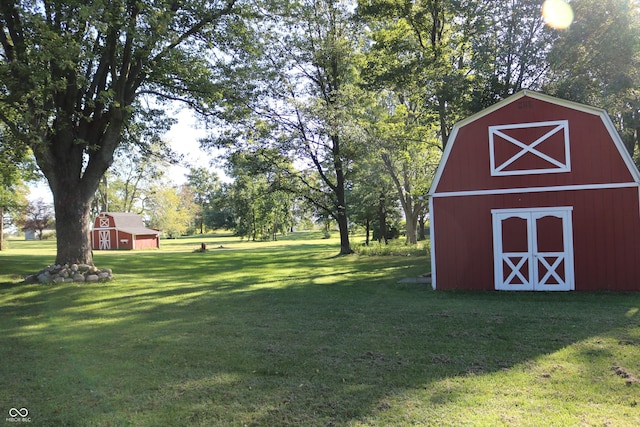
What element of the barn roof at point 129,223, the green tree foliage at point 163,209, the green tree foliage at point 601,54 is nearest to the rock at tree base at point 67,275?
the green tree foliage at point 601,54

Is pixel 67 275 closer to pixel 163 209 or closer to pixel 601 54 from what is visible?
pixel 601 54

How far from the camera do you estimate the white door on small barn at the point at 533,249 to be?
11812 millimetres

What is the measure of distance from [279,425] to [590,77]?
56.2 feet

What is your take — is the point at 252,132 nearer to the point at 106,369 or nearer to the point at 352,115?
the point at 352,115

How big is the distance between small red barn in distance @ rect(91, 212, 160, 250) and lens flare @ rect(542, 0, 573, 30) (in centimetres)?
4039

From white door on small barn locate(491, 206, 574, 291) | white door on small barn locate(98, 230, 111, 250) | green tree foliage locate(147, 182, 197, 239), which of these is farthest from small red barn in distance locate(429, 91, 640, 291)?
green tree foliage locate(147, 182, 197, 239)

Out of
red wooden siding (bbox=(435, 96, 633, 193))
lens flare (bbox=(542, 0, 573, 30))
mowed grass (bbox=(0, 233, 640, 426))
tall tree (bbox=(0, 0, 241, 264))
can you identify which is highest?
lens flare (bbox=(542, 0, 573, 30))

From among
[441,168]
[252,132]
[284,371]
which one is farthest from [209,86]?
[284,371]

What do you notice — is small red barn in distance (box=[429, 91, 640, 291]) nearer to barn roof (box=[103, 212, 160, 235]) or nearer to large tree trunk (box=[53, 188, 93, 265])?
large tree trunk (box=[53, 188, 93, 265])

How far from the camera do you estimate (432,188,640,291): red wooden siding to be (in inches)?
450

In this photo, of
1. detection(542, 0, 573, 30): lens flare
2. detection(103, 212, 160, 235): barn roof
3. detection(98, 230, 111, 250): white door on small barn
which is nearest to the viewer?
detection(542, 0, 573, 30): lens flare

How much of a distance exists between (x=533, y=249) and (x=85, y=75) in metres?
15.2

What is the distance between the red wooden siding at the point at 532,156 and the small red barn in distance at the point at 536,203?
26 mm

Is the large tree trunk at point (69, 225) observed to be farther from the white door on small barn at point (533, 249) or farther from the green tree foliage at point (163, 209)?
the green tree foliage at point (163, 209)
